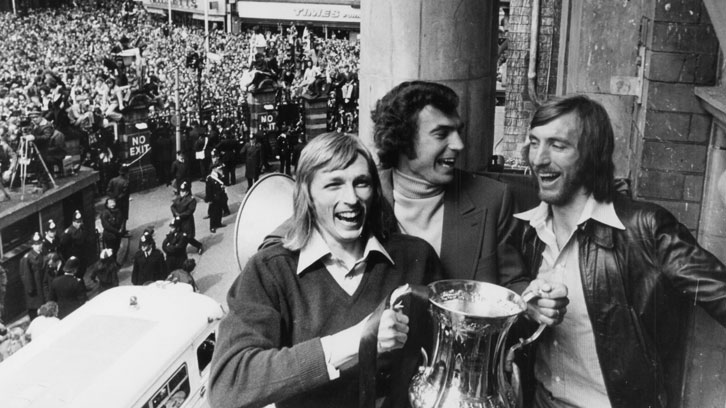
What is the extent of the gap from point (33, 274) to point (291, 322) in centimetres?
903

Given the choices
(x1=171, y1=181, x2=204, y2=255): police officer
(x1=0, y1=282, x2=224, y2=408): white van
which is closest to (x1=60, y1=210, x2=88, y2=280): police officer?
(x1=171, y1=181, x2=204, y2=255): police officer

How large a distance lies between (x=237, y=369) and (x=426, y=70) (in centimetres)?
269

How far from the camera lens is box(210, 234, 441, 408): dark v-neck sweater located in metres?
1.64

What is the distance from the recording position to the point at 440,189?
2.47 metres

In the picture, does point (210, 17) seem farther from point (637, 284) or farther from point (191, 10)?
point (637, 284)

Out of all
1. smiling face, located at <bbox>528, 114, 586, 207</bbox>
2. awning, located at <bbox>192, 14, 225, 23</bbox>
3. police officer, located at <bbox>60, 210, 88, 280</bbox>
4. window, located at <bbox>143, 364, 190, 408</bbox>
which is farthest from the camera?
awning, located at <bbox>192, 14, 225, 23</bbox>

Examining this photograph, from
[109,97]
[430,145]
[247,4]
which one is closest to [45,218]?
[109,97]

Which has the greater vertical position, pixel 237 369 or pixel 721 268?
pixel 721 268

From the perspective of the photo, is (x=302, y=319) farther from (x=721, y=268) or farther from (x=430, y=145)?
(x=721, y=268)

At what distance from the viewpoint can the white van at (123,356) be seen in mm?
5043

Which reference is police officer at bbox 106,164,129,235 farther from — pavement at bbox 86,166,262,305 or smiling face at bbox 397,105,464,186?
smiling face at bbox 397,105,464,186

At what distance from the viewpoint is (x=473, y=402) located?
5.56 feet

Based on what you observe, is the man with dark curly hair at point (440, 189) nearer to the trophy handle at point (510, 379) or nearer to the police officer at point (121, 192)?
the trophy handle at point (510, 379)

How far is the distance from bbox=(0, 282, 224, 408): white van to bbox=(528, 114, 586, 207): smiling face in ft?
12.6
